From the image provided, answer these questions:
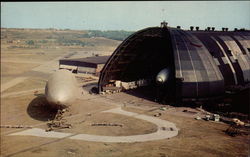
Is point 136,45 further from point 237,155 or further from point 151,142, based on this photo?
point 237,155

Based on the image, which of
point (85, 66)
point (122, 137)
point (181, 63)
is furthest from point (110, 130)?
point (85, 66)

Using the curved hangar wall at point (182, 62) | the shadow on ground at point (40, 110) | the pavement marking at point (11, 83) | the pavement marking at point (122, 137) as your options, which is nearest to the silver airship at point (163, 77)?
the curved hangar wall at point (182, 62)

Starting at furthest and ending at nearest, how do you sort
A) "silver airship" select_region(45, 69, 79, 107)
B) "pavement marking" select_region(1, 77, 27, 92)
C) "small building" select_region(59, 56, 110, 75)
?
"small building" select_region(59, 56, 110, 75) < "pavement marking" select_region(1, 77, 27, 92) < "silver airship" select_region(45, 69, 79, 107)

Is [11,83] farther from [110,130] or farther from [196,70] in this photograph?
[196,70]

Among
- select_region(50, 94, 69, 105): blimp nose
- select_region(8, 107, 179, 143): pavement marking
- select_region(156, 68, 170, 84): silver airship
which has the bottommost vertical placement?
select_region(8, 107, 179, 143): pavement marking

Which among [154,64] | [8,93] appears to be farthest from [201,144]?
[8,93]

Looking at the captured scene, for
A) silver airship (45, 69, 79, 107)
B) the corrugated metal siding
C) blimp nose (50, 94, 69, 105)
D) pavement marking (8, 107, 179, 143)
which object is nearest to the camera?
pavement marking (8, 107, 179, 143)

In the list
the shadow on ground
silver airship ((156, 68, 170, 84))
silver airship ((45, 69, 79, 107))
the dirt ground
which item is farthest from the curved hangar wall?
silver airship ((45, 69, 79, 107))

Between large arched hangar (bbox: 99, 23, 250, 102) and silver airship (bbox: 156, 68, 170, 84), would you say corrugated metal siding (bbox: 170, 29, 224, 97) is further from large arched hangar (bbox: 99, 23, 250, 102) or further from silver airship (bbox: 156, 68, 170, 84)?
silver airship (bbox: 156, 68, 170, 84)
